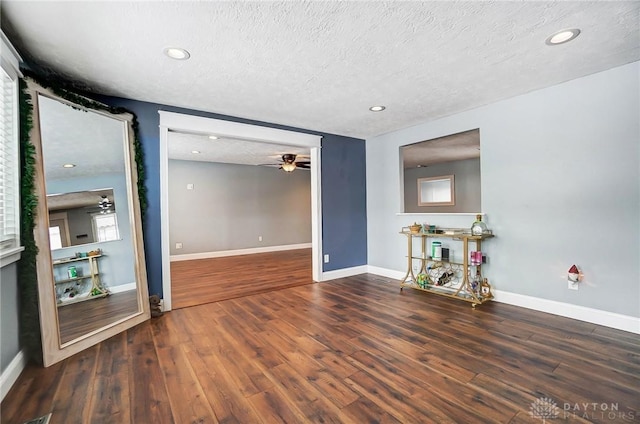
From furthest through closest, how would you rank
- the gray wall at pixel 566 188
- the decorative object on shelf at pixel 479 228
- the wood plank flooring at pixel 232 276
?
the wood plank flooring at pixel 232 276 < the decorative object on shelf at pixel 479 228 < the gray wall at pixel 566 188

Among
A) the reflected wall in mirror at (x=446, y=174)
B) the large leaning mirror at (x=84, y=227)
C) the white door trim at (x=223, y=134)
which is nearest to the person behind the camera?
the large leaning mirror at (x=84, y=227)

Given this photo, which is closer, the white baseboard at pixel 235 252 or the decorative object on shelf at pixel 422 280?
the decorative object on shelf at pixel 422 280

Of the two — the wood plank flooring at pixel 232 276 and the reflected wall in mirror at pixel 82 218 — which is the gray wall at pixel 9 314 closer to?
the reflected wall in mirror at pixel 82 218

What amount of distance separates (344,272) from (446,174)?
4.70 m

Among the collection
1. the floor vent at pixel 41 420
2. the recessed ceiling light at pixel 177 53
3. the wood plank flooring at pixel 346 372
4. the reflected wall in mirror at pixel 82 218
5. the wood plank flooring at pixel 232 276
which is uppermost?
the recessed ceiling light at pixel 177 53

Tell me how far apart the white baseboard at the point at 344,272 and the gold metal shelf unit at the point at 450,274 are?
0.89 meters

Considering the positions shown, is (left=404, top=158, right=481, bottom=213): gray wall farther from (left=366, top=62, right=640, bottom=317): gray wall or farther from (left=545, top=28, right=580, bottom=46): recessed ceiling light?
(left=545, top=28, right=580, bottom=46): recessed ceiling light

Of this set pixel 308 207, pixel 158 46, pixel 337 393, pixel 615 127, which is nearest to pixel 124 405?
pixel 337 393

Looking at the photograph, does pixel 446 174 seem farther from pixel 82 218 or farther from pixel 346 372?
pixel 82 218

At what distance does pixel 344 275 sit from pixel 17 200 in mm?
3898

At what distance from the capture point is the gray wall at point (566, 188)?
8.28ft

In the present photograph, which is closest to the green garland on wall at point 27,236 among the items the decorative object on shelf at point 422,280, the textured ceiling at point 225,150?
Answer: the textured ceiling at point 225,150

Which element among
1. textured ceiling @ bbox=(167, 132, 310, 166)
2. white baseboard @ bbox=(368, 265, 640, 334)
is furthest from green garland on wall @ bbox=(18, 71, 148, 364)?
white baseboard @ bbox=(368, 265, 640, 334)

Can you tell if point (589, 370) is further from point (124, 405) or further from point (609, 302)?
point (124, 405)
